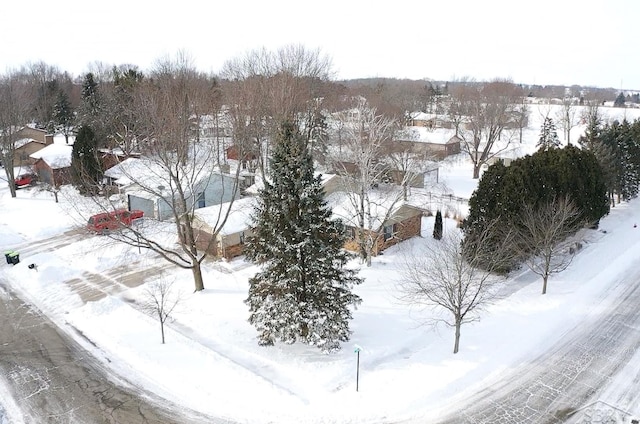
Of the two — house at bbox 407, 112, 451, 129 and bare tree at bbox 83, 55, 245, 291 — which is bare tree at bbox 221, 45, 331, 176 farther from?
house at bbox 407, 112, 451, 129

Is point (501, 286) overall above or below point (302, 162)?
below

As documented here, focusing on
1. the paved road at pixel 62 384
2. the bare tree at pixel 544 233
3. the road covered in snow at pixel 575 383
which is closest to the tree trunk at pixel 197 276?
the paved road at pixel 62 384

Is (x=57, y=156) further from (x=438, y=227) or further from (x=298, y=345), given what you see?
(x=298, y=345)

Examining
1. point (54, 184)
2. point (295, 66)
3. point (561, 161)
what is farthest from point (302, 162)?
point (54, 184)

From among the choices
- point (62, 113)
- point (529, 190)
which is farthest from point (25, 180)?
point (529, 190)

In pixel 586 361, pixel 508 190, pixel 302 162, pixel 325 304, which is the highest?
pixel 302 162

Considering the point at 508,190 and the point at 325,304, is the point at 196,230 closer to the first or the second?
the point at 325,304
